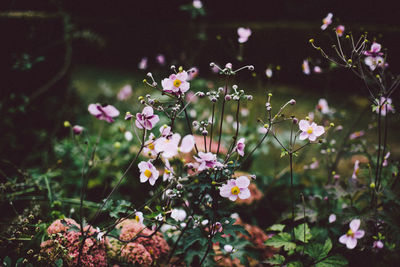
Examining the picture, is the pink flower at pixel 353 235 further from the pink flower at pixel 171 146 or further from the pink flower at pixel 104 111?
the pink flower at pixel 104 111

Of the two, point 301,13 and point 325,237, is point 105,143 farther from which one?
point 301,13

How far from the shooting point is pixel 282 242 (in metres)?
1.48

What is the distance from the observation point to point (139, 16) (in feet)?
16.7

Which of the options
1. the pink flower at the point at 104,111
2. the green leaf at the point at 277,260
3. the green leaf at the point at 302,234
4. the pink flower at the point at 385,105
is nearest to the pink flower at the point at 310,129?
the pink flower at the point at 385,105

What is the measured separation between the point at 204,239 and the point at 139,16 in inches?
179

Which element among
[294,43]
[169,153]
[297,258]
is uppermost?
[294,43]

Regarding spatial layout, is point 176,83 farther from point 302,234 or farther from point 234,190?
point 302,234

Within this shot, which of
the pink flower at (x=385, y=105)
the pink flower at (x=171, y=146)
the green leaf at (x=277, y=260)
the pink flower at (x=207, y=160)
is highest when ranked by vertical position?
the pink flower at (x=385, y=105)

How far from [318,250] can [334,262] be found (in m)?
0.09

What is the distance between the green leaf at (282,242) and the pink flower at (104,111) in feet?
3.05

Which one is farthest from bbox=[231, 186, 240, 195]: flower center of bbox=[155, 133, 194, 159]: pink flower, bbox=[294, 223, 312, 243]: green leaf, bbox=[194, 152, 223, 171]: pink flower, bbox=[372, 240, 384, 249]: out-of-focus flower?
bbox=[372, 240, 384, 249]: out-of-focus flower

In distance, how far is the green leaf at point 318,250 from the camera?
141cm

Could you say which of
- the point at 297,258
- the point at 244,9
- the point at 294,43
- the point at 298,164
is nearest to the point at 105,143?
the point at 298,164

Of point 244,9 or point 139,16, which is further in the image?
point 139,16
